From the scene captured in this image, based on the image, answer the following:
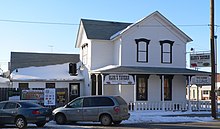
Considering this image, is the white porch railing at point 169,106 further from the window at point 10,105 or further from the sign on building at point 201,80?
the window at point 10,105

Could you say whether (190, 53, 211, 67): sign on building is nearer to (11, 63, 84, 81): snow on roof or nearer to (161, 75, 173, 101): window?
(161, 75, 173, 101): window

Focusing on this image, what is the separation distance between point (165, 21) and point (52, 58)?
15355mm

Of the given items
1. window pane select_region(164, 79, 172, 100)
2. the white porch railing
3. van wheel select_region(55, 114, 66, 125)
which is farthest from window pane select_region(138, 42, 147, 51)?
van wheel select_region(55, 114, 66, 125)

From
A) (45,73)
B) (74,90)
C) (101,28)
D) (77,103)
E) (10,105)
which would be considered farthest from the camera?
(45,73)

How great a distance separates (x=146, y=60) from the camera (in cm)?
3309

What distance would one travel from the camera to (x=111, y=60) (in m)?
34.7

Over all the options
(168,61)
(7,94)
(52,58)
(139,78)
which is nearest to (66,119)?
(7,94)

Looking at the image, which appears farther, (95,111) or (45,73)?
(45,73)

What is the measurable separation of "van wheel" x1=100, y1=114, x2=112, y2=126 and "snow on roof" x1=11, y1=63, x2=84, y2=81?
1613 centimetres

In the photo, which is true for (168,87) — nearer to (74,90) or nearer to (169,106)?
(169,106)

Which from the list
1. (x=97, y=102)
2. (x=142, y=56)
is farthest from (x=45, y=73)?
(x=97, y=102)

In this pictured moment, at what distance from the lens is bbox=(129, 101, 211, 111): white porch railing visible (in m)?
30.3

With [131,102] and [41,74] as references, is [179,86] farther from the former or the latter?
[41,74]

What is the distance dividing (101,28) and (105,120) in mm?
16493
